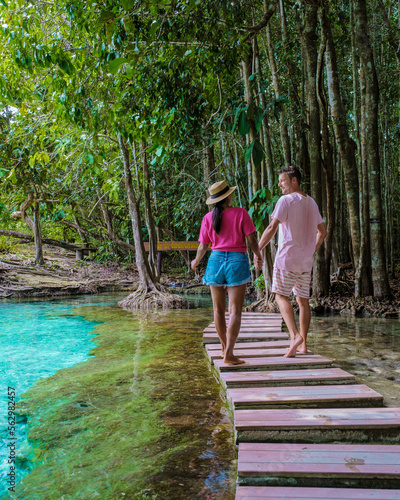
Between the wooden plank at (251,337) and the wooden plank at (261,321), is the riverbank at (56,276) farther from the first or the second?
the wooden plank at (251,337)

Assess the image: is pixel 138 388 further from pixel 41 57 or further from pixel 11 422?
pixel 41 57

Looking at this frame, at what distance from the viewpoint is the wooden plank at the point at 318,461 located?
1.97 metres

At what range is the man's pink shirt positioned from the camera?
379cm

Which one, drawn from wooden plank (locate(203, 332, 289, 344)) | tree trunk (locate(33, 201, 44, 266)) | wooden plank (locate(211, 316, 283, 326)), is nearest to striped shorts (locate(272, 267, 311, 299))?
wooden plank (locate(203, 332, 289, 344))

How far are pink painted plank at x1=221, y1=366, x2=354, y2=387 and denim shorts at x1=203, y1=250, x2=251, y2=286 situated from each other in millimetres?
724

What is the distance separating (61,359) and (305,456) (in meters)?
3.70

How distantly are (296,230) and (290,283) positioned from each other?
0.48m

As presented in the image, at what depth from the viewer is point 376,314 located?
7473 millimetres

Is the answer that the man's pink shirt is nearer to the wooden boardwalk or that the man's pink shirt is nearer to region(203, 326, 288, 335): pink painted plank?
the wooden boardwalk

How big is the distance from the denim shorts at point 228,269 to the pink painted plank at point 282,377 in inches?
28.5

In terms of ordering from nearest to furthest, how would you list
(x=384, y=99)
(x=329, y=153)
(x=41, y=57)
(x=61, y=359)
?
(x=61, y=359) < (x=41, y=57) < (x=329, y=153) < (x=384, y=99)

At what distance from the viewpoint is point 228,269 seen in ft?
11.5

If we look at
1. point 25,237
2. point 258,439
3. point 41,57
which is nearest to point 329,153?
point 41,57

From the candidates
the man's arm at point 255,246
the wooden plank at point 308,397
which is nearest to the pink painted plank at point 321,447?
the wooden plank at point 308,397
